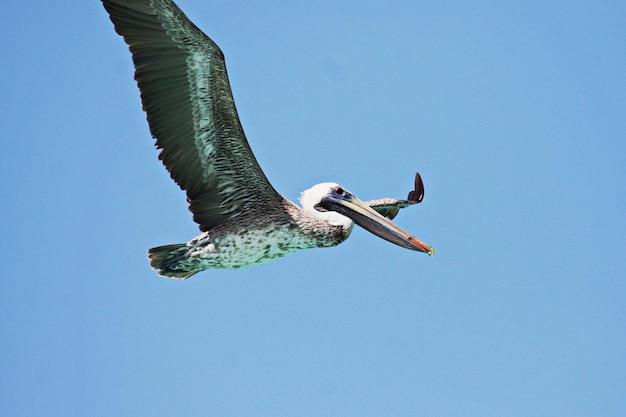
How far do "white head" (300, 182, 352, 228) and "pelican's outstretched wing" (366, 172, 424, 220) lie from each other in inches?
85.5

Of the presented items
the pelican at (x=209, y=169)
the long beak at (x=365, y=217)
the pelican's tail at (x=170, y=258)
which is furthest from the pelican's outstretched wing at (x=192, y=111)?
the long beak at (x=365, y=217)

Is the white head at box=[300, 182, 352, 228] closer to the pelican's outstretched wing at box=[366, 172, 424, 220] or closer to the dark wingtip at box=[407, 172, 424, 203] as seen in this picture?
the pelican's outstretched wing at box=[366, 172, 424, 220]

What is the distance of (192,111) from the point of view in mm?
11172

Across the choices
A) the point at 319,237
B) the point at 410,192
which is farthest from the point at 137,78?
the point at 410,192

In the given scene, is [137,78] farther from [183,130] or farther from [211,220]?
[211,220]

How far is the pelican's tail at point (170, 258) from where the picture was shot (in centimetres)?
1159

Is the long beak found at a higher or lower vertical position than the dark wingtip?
lower

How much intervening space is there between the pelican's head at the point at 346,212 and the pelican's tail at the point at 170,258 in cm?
158

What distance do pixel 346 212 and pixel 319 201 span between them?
1.18 ft

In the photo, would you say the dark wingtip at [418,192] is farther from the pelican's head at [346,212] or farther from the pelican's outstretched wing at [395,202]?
the pelican's head at [346,212]

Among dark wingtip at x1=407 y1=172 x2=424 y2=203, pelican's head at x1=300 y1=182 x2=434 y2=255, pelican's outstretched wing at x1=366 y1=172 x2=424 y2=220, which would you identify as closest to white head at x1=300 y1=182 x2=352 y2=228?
pelican's head at x1=300 y1=182 x2=434 y2=255

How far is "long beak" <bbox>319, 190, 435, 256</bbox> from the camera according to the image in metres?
11.9

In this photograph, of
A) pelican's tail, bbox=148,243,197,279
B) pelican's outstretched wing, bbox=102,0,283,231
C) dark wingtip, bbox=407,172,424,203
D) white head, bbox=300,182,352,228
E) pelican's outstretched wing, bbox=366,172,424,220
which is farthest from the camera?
dark wingtip, bbox=407,172,424,203

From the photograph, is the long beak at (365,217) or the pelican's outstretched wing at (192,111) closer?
the pelican's outstretched wing at (192,111)
